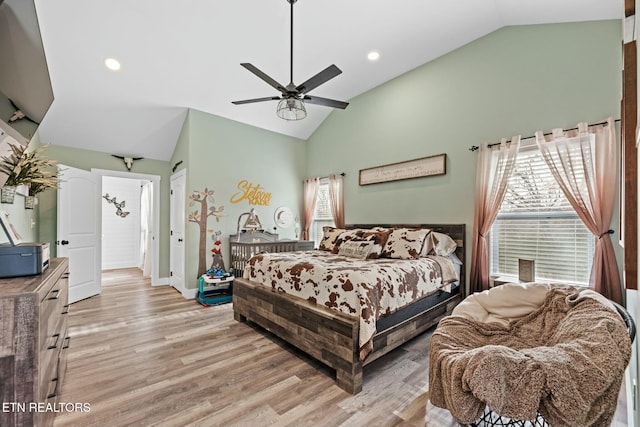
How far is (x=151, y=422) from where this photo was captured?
5.47 ft

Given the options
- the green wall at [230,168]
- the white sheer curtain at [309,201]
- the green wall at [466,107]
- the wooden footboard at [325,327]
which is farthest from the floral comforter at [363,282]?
the white sheer curtain at [309,201]

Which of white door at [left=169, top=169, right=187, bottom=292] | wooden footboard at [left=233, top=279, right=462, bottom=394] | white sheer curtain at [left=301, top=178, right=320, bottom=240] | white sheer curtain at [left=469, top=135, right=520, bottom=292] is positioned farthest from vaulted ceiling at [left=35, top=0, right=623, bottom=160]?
wooden footboard at [left=233, top=279, right=462, bottom=394]

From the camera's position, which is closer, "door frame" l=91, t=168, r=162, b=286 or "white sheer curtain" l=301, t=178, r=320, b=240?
"door frame" l=91, t=168, r=162, b=286

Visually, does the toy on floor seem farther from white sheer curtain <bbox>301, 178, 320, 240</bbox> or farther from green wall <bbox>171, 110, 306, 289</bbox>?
white sheer curtain <bbox>301, 178, 320, 240</bbox>

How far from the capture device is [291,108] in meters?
2.65

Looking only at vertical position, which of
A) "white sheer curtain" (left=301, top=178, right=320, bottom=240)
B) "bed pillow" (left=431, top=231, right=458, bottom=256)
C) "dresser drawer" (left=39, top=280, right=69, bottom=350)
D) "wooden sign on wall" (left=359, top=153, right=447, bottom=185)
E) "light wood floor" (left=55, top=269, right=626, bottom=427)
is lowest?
"light wood floor" (left=55, top=269, right=626, bottom=427)

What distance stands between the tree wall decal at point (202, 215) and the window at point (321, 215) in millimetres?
2053

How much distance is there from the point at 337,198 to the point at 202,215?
2.34m

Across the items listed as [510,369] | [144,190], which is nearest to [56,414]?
[510,369]

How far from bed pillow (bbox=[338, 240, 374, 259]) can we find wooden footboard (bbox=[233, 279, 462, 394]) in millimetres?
878

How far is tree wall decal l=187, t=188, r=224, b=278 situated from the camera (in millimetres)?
4383

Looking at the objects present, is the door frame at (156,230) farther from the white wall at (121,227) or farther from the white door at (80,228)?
the white wall at (121,227)

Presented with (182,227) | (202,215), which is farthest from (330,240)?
(182,227)

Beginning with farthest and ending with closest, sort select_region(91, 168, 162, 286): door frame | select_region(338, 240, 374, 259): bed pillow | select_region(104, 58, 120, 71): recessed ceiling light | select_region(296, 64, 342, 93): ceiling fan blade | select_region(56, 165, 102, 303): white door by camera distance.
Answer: select_region(91, 168, 162, 286): door frame, select_region(56, 165, 102, 303): white door, select_region(104, 58, 120, 71): recessed ceiling light, select_region(338, 240, 374, 259): bed pillow, select_region(296, 64, 342, 93): ceiling fan blade
